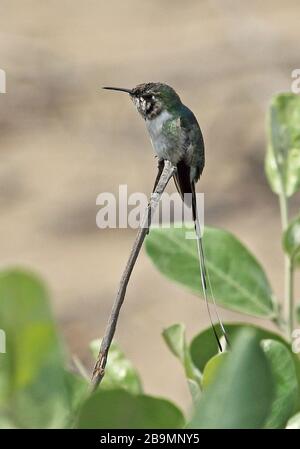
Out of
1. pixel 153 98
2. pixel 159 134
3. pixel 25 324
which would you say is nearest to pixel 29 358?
pixel 25 324

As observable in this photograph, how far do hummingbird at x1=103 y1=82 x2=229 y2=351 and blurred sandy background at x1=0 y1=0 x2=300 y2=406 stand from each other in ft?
7.30

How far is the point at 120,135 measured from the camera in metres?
4.94

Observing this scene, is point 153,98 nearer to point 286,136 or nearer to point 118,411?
point 286,136

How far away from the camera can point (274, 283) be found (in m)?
3.89

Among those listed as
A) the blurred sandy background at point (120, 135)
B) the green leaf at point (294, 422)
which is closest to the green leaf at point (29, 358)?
the green leaf at point (294, 422)

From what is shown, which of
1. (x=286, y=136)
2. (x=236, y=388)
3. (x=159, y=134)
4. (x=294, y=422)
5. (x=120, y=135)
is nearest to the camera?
(x=236, y=388)

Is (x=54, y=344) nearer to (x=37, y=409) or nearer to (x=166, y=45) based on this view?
(x=37, y=409)

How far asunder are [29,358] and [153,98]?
1.80ft

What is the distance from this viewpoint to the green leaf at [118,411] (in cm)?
64

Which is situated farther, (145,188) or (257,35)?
(257,35)

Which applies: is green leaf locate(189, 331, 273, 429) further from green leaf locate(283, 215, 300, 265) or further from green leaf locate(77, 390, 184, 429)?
green leaf locate(283, 215, 300, 265)

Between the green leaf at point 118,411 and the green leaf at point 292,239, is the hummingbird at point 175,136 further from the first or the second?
the green leaf at point 118,411

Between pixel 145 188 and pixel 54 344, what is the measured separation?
386 cm
